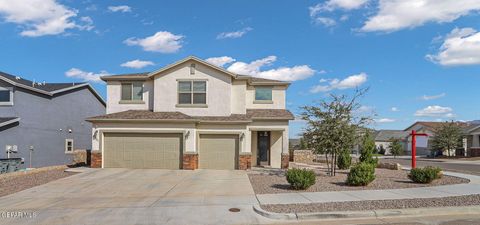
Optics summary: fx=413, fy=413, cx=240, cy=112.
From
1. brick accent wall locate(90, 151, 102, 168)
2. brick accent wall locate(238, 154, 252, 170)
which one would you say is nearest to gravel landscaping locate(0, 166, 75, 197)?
brick accent wall locate(90, 151, 102, 168)

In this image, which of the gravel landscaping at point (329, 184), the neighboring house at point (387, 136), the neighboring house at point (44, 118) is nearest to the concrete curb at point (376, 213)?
the gravel landscaping at point (329, 184)

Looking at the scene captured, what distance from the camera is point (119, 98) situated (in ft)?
82.6

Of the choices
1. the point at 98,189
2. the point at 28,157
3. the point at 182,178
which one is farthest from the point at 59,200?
the point at 28,157

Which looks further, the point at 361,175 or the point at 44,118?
the point at 44,118

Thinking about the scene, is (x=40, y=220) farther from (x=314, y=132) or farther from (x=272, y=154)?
(x=272, y=154)

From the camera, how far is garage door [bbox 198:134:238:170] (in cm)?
2286

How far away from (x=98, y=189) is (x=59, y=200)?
88.6 inches

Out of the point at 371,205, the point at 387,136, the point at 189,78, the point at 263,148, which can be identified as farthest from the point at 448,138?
the point at 371,205

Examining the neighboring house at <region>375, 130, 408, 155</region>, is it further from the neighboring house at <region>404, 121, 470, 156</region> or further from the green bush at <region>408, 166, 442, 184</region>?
the green bush at <region>408, 166, 442, 184</region>

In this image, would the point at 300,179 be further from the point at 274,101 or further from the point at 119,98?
the point at 119,98

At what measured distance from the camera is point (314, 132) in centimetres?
1862

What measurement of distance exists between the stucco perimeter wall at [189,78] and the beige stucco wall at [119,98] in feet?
2.47

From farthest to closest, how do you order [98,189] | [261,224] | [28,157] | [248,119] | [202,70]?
[28,157]
[202,70]
[248,119]
[98,189]
[261,224]

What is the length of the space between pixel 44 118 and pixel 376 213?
25.9 metres
